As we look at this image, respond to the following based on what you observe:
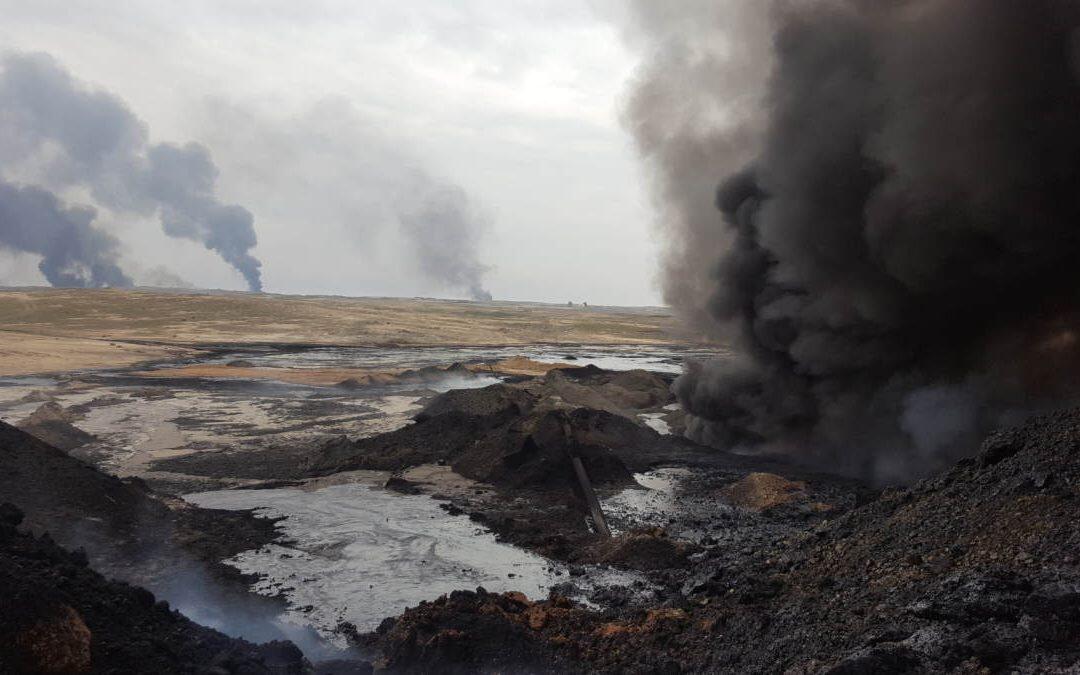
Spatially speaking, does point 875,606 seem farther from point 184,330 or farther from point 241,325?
point 241,325

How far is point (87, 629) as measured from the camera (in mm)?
6887

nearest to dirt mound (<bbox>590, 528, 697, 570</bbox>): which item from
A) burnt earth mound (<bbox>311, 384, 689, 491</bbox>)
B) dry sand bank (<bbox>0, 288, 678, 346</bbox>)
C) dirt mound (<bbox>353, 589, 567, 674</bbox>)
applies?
dirt mound (<bbox>353, 589, 567, 674</bbox>)

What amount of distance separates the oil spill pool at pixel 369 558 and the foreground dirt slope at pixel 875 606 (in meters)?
1.73

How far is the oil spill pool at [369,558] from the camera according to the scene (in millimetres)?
11867

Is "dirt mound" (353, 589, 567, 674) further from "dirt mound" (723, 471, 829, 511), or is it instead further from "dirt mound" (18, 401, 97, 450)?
"dirt mound" (18, 401, 97, 450)

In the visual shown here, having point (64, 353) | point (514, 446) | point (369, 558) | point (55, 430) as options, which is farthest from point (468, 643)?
point (64, 353)

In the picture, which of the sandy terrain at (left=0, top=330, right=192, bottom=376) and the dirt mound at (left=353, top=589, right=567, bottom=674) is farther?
the sandy terrain at (left=0, top=330, right=192, bottom=376)

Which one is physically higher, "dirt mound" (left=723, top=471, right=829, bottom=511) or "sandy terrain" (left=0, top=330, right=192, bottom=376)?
"dirt mound" (left=723, top=471, right=829, bottom=511)

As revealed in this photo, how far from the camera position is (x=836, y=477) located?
1959cm

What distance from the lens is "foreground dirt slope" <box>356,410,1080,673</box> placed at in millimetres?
6270

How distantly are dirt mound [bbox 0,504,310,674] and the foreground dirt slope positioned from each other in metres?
2.23

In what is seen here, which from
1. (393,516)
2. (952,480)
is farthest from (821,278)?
(393,516)

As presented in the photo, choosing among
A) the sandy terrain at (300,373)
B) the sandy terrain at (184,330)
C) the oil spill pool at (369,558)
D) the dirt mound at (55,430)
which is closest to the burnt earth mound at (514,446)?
the oil spill pool at (369,558)

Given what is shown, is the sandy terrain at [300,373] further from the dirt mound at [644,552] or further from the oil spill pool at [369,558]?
the dirt mound at [644,552]
